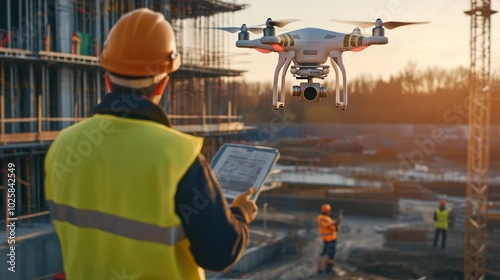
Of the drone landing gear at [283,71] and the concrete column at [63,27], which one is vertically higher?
the concrete column at [63,27]

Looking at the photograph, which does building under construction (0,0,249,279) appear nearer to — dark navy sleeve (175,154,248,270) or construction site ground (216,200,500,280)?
construction site ground (216,200,500,280)

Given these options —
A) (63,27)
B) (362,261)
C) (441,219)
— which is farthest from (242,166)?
(441,219)

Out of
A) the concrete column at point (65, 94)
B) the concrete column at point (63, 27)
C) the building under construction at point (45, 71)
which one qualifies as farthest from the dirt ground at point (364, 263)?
the concrete column at point (63, 27)

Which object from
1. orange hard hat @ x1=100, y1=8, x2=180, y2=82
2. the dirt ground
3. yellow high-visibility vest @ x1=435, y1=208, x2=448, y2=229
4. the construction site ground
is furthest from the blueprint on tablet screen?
yellow high-visibility vest @ x1=435, y1=208, x2=448, y2=229

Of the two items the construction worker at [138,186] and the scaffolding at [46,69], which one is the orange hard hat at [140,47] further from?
the scaffolding at [46,69]

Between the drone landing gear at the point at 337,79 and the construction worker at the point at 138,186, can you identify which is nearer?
the construction worker at the point at 138,186

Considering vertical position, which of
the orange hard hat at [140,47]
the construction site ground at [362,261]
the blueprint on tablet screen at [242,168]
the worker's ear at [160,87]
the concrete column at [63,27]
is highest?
the concrete column at [63,27]

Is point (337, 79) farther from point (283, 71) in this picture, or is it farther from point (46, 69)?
point (46, 69)
